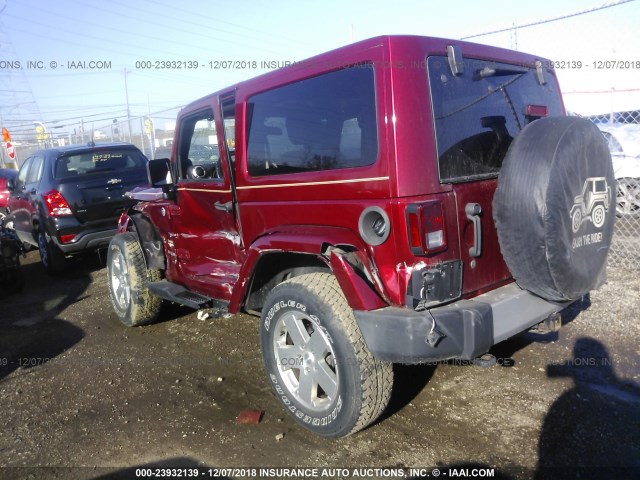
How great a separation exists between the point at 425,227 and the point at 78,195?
233 inches

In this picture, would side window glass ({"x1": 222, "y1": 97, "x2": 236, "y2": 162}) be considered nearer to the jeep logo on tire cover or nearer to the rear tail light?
the jeep logo on tire cover

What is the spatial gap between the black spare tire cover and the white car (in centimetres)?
504

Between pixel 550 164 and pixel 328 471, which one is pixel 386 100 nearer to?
pixel 550 164

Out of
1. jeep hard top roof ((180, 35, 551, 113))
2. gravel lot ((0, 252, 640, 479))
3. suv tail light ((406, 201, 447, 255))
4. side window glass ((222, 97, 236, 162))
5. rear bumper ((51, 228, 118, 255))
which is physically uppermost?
jeep hard top roof ((180, 35, 551, 113))

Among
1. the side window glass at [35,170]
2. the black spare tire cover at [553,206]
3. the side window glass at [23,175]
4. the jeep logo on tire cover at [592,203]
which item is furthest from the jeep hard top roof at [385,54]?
the side window glass at [23,175]

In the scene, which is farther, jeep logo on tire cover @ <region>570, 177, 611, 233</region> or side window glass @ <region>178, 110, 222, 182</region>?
side window glass @ <region>178, 110, 222, 182</region>

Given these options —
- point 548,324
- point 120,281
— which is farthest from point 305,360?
point 120,281

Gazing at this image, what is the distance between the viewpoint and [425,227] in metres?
2.47

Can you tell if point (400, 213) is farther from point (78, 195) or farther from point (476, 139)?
point (78, 195)

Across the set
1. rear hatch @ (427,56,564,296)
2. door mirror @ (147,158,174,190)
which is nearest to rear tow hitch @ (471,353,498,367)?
rear hatch @ (427,56,564,296)

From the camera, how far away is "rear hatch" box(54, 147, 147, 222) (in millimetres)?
6984

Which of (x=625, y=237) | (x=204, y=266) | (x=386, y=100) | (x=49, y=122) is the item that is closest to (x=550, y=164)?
(x=386, y=100)

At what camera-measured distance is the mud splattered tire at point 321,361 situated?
2.70m

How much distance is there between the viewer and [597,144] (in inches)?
109
